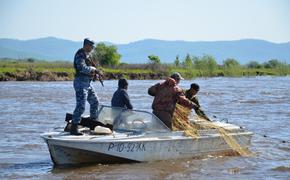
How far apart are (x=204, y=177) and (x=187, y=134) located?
4.50 ft

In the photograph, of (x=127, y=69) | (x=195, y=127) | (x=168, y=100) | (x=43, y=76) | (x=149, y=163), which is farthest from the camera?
(x=127, y=69)

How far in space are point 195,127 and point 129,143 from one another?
2.23 m

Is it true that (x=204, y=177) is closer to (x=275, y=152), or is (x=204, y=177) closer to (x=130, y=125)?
(x=130, y=125)

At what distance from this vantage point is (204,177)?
37.7ft

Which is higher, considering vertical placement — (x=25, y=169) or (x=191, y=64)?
(x=191, y=64)

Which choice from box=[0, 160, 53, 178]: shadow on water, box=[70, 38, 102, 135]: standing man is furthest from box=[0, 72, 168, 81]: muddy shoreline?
box=[70, 38, 102, 135]: standing man

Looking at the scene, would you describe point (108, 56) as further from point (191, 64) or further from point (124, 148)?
point (124, 148)

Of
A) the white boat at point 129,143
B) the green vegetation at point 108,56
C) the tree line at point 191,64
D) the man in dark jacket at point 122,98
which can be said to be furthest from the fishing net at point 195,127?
the green vegetation at point 108,56

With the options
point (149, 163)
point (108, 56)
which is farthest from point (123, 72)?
point (149, 163)

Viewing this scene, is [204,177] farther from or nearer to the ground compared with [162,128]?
nearer to the ground

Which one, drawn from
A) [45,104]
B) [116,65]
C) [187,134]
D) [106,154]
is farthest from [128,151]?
[116,65]

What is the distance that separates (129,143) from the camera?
38.1ft

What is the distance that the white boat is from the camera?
1130 centimetres

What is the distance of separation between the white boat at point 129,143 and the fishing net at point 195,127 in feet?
0.39
